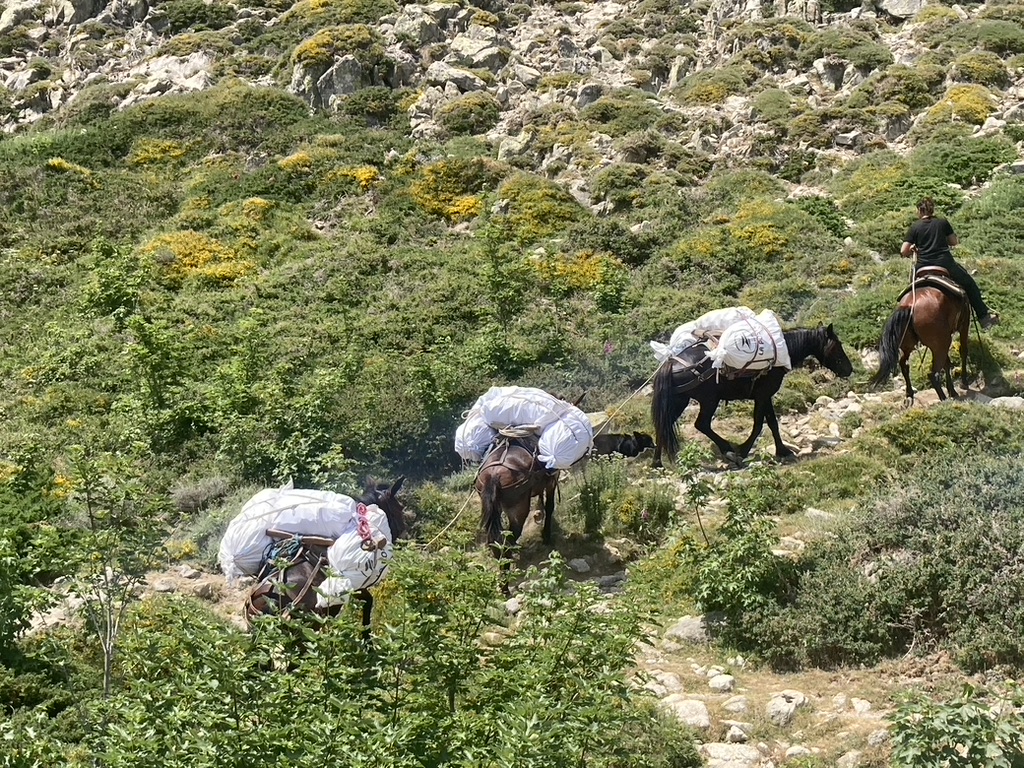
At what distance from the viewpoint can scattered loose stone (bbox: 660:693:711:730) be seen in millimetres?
7090

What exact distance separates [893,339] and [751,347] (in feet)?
8.25

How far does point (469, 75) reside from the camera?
32.4 meters

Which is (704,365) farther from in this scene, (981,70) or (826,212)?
(981,70)

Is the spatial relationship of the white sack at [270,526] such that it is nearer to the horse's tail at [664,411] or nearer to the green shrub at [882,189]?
the horse's tail at [664,411]

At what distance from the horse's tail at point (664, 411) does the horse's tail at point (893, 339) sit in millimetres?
3111

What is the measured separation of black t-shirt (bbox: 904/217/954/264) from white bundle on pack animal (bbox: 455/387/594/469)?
5658 mm

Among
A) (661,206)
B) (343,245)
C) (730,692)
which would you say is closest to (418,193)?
(343,245)

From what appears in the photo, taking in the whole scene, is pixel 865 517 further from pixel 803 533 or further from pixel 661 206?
pixel 661 206

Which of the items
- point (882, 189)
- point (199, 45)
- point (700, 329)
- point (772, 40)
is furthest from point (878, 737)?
point (199, 45)

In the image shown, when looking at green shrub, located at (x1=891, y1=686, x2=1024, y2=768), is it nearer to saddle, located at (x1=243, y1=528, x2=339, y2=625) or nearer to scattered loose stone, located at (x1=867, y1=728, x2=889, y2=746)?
scattered loose stone, located at (x1=867, y1=728, x2=889, y2=746)

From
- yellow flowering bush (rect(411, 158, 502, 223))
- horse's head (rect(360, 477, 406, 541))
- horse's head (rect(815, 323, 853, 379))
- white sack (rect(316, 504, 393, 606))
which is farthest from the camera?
yellow flowering bush (rect(411, 158, 502, 223))

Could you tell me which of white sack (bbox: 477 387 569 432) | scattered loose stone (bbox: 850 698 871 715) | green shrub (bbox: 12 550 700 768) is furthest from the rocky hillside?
green shrub (bbox: 12 550 700 768)

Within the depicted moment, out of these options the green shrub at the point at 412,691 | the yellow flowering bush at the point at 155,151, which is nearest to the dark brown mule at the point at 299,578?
the green shrub at the point at 412,691

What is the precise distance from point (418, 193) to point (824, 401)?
1426cm
